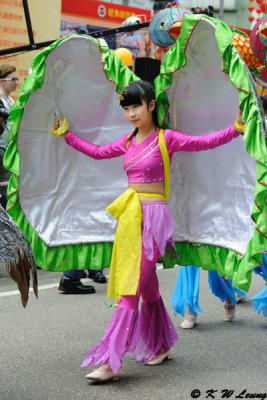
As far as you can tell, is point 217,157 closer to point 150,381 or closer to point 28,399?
point 150,381

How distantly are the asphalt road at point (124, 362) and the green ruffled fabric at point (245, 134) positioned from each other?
60 centimetres

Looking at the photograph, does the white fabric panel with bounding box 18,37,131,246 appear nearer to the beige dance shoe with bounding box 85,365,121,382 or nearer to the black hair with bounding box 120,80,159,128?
the black hair with bounding box 120,80,159,128

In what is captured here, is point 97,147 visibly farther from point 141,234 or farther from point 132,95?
point 141,234

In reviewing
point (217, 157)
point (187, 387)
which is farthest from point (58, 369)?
point (217, 157)

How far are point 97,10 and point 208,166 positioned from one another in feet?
27.0

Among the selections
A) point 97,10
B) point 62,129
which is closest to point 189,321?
point 62,129

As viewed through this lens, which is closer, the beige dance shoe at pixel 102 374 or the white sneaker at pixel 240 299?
the beige dance shoe at pixel 102 374

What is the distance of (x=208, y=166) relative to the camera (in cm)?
429

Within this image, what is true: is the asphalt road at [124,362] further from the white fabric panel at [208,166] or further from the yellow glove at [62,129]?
the yellow glove at [62,129]

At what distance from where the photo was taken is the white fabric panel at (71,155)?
14.3 ft

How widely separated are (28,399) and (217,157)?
1.94 metres

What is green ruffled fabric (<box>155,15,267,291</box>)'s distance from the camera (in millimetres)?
3328

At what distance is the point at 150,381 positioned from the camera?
3.71 m

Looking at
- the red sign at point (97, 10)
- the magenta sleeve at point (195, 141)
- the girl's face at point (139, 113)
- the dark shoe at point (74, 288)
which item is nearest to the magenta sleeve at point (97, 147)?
the girl's face at point (139, 113)
